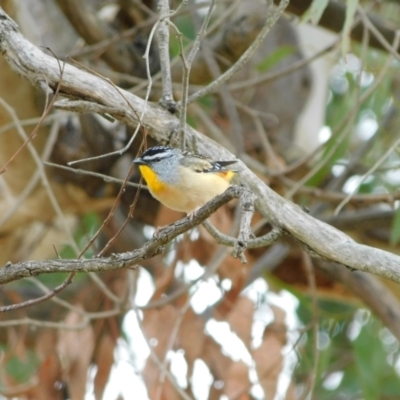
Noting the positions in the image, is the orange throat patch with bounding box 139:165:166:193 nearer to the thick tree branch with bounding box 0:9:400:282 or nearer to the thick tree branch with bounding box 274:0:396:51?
the thick tree branch with bounding box 0:9:400:282

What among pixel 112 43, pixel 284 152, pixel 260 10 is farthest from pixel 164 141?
pixel 284 152

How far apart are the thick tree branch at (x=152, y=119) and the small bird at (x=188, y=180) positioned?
106 mm

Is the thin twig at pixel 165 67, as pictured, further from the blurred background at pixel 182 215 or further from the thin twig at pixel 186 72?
the blurred background at pixel 182 215

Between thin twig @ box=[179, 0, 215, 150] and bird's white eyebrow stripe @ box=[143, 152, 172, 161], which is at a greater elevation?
bird's white eyebrow stripe @ box=[143, 152, 172, 161]

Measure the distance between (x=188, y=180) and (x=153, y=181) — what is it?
131mm

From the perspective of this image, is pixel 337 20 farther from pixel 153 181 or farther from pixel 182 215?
pixel 153 181

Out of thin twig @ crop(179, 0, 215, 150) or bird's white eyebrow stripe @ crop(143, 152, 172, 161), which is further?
bird's white eyebrow stripe @ crop(143, 152, 172, 161)

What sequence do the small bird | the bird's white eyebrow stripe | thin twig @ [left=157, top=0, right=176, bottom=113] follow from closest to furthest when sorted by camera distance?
thin twig @ [left=157, top=0, right=176, bottom=113], the small bird, the bird's white eyebrow stripe

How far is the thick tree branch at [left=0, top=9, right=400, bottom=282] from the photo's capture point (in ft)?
6.17

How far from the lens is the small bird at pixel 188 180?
2.17 meters

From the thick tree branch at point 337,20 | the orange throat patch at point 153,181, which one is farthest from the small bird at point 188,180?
the thick tree branch at point 337,20

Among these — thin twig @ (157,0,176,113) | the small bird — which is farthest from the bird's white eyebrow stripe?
thin twig @ (157,0,176,113)

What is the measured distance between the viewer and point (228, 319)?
364 centimetres

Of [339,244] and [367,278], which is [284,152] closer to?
[367,278]
